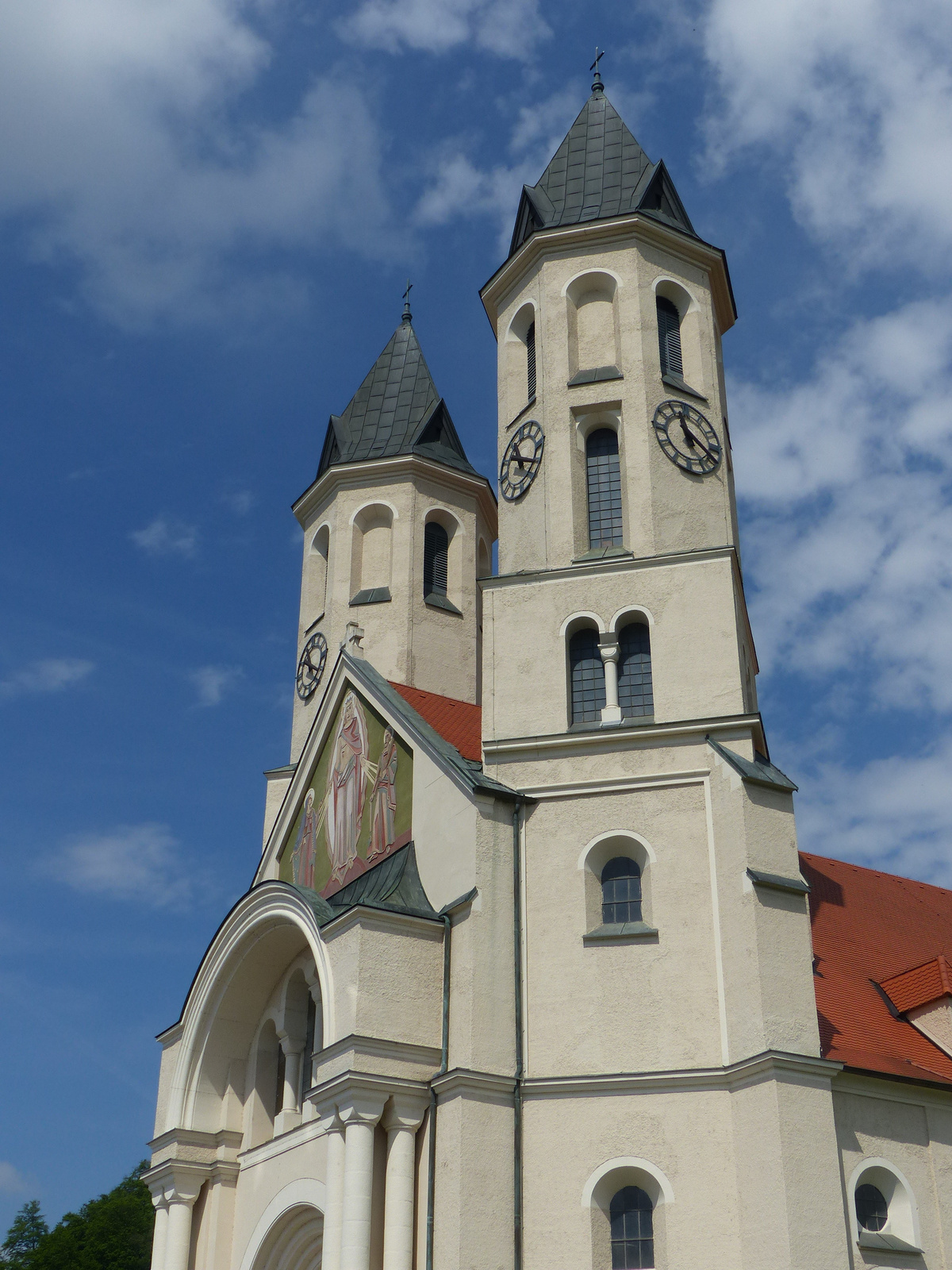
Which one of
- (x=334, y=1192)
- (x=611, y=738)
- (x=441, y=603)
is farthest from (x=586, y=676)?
(x=441, y=603)

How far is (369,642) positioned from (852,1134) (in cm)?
1368

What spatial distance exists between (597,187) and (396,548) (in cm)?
798

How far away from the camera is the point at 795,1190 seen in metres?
15.6

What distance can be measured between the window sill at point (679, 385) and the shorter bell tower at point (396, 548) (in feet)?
24.4

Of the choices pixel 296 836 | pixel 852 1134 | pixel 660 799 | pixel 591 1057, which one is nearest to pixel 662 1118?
pixel 591 1057

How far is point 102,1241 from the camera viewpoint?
43.1m

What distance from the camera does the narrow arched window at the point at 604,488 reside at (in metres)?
21.6

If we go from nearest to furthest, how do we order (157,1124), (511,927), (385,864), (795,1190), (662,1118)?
1. (795,1190)
2. (662,1118)
3. (511,927)
4. (385,864)
5. (157,1124)

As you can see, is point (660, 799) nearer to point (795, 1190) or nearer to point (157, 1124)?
point (795, 1190)

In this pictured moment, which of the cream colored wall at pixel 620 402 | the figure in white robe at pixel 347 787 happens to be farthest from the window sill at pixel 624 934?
the cream colored wall at pixel 620 402

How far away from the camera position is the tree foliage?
42.3 m

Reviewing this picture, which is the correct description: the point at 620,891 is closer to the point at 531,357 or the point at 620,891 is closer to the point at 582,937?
the point at 582,937

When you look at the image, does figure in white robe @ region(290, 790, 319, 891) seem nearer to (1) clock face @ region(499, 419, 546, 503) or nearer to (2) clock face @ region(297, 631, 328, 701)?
(2) clock face @ region(297, 631, 328, 701)

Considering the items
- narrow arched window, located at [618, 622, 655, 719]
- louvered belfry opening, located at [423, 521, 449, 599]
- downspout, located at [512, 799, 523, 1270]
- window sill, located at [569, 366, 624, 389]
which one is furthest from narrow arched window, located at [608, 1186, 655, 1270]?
louvered belfry opening, located at [423, 521, 449, 599]
